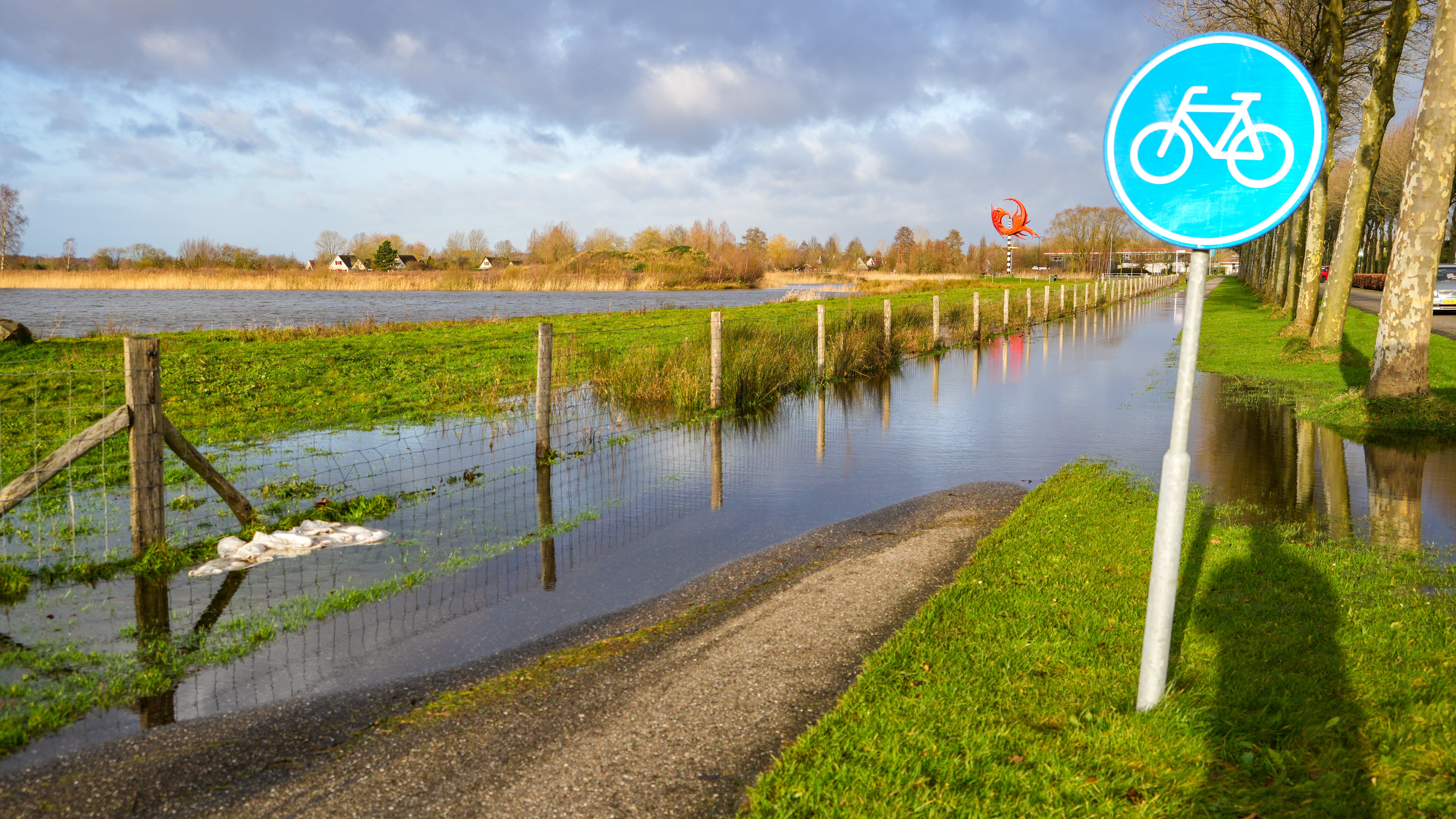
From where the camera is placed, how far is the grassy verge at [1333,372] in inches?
445

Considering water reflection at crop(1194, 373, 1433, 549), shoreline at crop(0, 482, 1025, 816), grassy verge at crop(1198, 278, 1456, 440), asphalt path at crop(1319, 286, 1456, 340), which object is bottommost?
shoreline at crop(0, 482, 1025, 816)

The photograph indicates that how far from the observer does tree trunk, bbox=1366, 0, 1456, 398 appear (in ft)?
37.7

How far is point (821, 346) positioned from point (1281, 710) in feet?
46.2

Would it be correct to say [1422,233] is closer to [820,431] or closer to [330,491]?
[820,431]

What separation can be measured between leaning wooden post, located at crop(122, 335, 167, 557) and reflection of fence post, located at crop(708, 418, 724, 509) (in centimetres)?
462

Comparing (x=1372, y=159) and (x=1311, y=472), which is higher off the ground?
(x=1372, y=159)

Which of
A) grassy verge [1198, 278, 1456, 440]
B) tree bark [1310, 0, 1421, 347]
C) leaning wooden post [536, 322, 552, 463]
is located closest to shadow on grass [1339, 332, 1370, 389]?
grassy verge [1198, 278, 1456, 440]

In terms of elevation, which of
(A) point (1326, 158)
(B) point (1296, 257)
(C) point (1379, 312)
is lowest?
(C) point (1379, 312)

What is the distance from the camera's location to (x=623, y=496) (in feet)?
29.6

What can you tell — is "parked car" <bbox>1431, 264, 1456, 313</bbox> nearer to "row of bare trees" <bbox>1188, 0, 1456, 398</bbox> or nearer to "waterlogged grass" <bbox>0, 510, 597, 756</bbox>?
"row of bare trees" <bbox>1188, 0, 1456, 398</bbox>

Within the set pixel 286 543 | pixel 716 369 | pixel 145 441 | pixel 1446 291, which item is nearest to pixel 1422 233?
pixel 716 369

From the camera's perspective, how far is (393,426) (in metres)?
12.7

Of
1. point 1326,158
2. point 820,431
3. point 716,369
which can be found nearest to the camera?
point 820,431

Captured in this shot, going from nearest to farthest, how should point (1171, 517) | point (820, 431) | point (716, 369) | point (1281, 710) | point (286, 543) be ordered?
point (1171, 517), point (1281, 710), point (286, 543), point (820, 431), point (716, 369)
